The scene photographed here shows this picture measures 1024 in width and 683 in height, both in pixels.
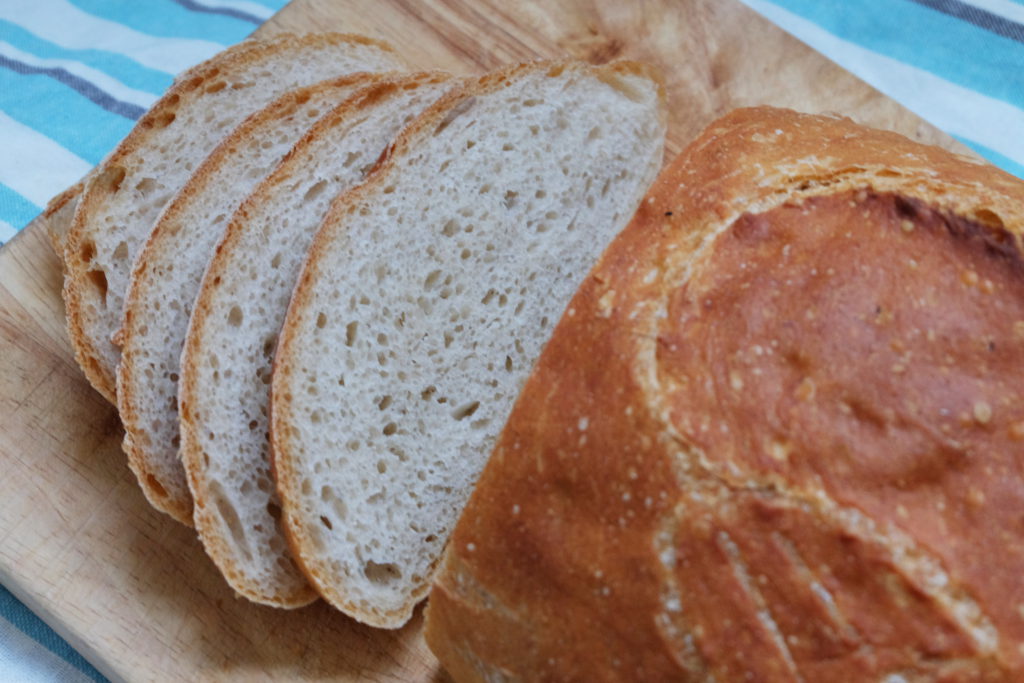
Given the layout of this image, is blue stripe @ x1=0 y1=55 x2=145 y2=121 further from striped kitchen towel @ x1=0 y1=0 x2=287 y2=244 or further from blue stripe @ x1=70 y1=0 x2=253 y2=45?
blue stripe @ x1=70 y1=0 x2=253 y2=45

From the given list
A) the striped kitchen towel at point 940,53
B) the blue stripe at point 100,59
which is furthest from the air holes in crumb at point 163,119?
the striped kitchen towel at point 940,53

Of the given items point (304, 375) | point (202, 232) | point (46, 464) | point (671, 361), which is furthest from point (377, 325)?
point (46, 464)

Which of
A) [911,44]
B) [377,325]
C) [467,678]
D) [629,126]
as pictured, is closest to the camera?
[467,678]

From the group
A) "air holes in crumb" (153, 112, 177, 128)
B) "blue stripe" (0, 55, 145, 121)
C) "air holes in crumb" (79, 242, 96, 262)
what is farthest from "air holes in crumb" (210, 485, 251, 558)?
"blue stripe" (0, 55, 145, 121)

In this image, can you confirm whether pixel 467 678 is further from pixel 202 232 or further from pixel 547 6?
pixel 547 6

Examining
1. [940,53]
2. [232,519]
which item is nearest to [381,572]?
[232,519]
